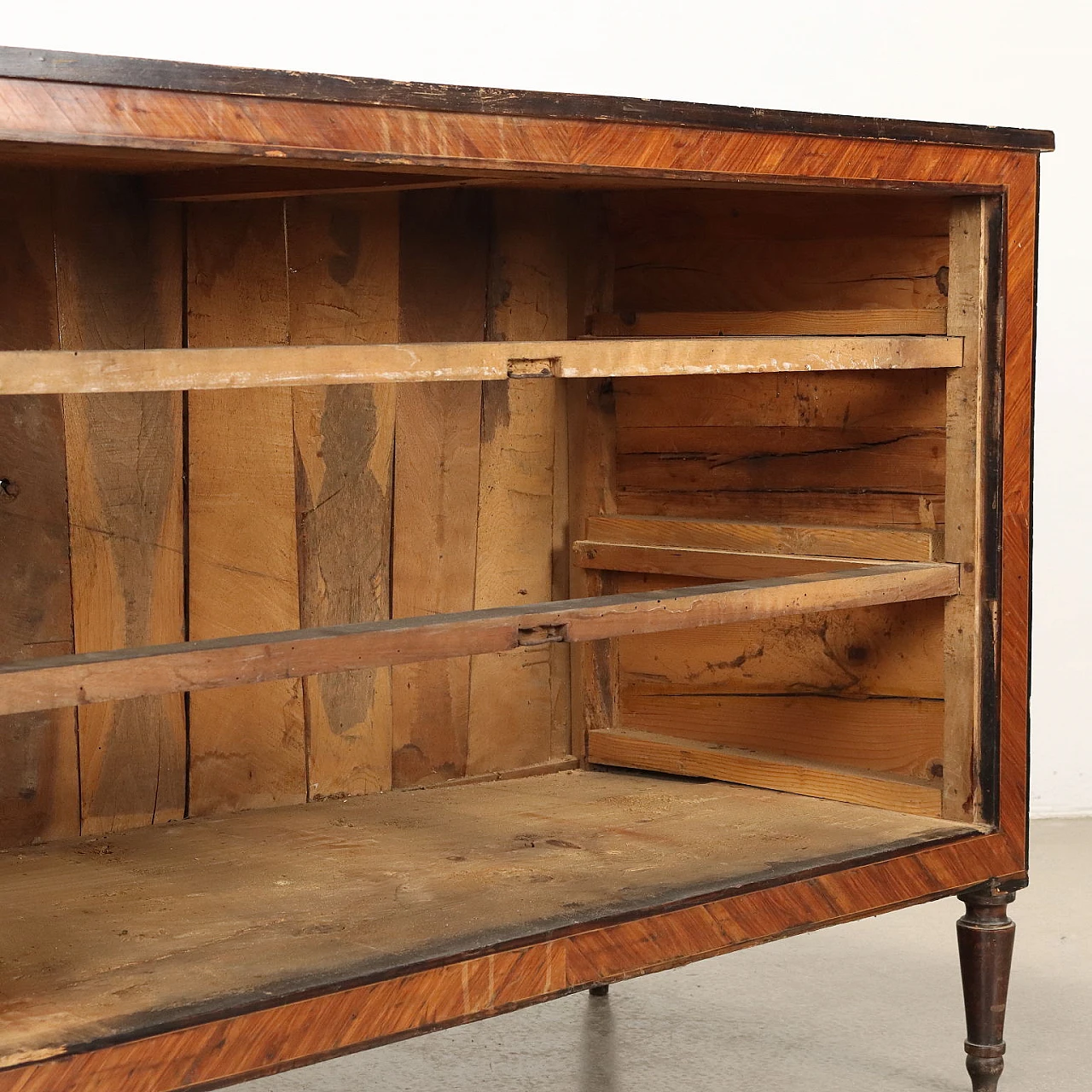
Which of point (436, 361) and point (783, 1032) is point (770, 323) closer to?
point (436, 361)

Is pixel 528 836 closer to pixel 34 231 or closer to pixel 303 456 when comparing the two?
pixel 303 456

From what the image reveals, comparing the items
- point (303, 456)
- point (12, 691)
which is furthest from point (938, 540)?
point (12, 691)

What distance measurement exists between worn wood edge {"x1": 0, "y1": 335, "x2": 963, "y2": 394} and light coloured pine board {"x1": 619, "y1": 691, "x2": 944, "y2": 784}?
1.82 ft

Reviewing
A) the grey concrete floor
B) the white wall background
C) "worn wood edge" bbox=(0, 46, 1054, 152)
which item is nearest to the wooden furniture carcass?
"worn wood edge" bbox=(0, 46, 1054, 152)

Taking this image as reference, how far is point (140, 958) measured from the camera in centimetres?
201

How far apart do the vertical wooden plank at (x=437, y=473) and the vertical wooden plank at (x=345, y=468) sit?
1.0 inches

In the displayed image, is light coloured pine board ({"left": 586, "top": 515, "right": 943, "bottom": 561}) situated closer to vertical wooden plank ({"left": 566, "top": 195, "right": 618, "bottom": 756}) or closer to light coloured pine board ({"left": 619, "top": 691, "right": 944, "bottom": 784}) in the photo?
vertical wooden plank ({"left": 566, "top": 195, "right": 618, "bottom": 756})

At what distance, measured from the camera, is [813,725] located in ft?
9.44

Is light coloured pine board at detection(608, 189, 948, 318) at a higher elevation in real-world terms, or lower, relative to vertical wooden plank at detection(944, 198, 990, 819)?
higher

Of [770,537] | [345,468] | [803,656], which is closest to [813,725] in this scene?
[803,656]

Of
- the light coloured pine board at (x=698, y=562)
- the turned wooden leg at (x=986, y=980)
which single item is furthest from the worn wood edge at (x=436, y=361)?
the turned wooden leg at (x=986, y=980)

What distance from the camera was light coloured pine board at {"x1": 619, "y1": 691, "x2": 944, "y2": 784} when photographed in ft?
8.95

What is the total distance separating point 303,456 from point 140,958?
0.92 metres

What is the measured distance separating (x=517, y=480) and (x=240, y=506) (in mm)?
511
